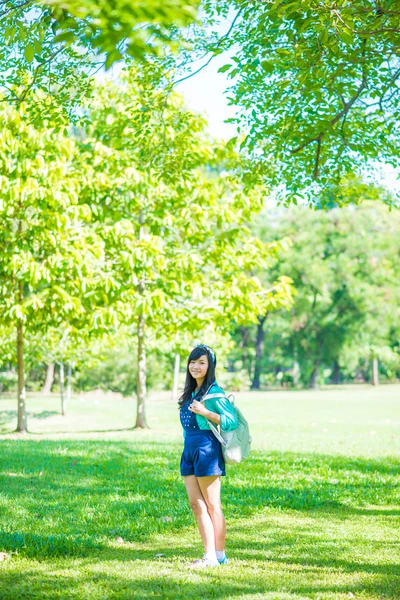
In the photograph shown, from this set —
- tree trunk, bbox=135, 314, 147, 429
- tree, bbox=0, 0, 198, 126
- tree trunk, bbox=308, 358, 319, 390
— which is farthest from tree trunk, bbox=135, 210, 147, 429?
tree trunk, bbox=308, 358, 319, 390

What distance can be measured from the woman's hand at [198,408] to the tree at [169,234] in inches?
385

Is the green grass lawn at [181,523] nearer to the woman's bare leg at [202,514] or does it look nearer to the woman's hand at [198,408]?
the woman's bare leg at [202,514]

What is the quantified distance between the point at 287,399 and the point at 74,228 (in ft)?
68.4

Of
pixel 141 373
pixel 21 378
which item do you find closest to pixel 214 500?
pixel 21 378

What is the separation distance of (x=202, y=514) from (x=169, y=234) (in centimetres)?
1236

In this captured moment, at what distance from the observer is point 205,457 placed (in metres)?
5.19

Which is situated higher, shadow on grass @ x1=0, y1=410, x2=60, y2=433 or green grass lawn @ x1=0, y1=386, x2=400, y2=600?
shadow on grass @ x1=0, y1=410, x2=60, y2=433

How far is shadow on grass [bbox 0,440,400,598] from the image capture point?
5617 millimetres

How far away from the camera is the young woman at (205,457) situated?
5.17 metres

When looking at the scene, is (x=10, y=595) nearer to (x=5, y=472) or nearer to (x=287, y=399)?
(x=5, y=472)

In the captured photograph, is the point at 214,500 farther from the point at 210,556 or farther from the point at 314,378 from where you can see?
the point at 314,378

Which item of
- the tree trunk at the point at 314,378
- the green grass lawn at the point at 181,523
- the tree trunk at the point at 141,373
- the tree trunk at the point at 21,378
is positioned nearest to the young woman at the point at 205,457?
the green grass lawn at the point at 181,523

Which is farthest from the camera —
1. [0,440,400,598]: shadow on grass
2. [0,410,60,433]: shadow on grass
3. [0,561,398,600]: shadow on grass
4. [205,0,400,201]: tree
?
[0,410,60,433]: shadow on grass

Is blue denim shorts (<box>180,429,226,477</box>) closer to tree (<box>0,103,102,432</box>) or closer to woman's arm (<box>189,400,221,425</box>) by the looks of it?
woman's arm (<box>189,400,221,425</box>)
